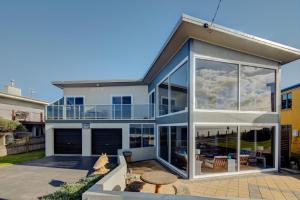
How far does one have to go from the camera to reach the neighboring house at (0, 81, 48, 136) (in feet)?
66.2

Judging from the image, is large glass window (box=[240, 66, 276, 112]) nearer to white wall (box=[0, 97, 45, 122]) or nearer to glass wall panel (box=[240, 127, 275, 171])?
glass wall panel (box=[240, 127, 275, 171])

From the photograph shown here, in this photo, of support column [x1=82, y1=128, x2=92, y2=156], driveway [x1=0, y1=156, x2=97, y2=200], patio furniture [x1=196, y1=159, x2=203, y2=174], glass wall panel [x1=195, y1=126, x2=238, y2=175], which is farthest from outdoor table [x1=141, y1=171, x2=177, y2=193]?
support column [x1=82, y1=128, x2=92, y2=156]

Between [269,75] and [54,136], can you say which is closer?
[269,75]

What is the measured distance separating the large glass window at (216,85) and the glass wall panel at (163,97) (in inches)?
140

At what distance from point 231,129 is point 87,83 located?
12825 millimetres

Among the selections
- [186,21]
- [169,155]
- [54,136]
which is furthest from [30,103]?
[186,21]

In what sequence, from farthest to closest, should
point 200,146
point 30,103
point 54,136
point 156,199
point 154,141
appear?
1. point 30,103
2. point 54,136
3. point 154,141
4. point 200,146
5. point 156,199

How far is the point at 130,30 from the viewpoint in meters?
17.3

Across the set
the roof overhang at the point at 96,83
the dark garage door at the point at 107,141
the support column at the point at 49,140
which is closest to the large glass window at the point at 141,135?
the dark garage door at the point at 107,141

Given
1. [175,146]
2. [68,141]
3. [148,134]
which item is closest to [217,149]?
[175,146]

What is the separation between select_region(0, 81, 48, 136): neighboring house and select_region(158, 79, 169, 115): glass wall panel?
517 inches

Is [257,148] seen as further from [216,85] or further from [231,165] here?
[216,85]

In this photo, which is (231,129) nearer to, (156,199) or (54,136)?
(156,199)

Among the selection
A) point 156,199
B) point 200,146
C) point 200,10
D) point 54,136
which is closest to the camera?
point 156,199
